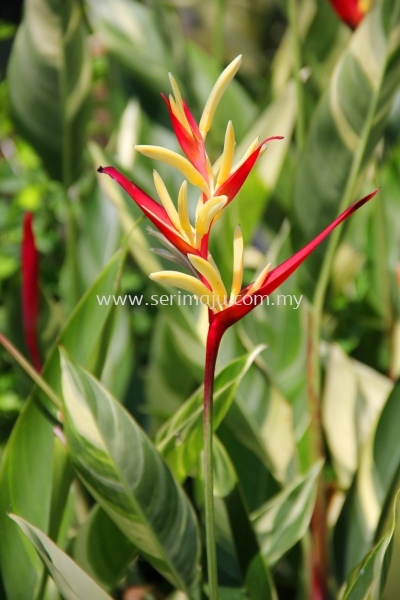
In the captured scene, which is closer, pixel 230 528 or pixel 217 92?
pixel 217 92

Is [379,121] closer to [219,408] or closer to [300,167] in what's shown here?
[300,167]

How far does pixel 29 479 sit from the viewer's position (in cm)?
55

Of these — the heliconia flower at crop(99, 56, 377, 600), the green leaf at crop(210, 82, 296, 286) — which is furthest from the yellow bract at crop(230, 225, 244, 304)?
the green leaf at crop(210, 82, 296, 286)

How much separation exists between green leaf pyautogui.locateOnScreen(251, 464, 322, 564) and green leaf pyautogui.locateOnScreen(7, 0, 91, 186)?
50 cm

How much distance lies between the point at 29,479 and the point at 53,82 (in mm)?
514

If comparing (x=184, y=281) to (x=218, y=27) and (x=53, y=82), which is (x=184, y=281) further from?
(x=218, y=27)

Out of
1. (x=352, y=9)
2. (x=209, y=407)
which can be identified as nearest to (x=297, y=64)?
(x=352, y=9)

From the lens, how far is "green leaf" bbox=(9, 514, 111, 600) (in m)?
0.43

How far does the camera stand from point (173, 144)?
1048mm

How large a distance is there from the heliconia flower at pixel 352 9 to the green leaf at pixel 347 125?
0.07 m

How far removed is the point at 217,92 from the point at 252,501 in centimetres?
53

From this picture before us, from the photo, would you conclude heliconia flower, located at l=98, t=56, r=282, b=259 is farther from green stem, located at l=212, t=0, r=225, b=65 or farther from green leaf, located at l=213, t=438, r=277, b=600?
green stem, located at l=212, t=0, r=225, b=65

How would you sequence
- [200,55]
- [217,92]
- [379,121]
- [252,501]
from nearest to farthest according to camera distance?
[217,92]
[379,121]
[252,501]
[200,55]

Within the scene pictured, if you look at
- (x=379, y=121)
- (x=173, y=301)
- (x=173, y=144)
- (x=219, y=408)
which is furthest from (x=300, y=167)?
(x=173, y=144)
